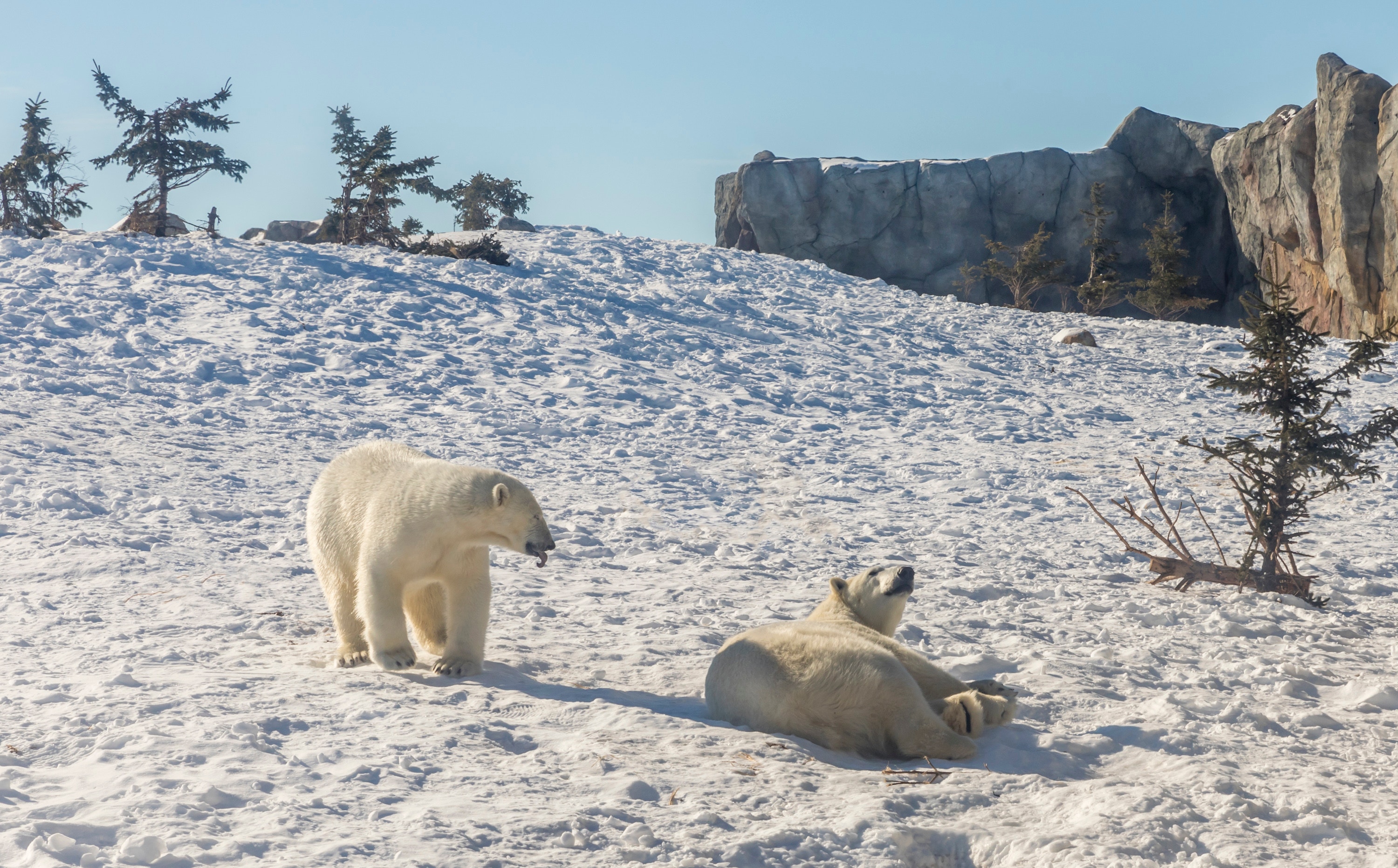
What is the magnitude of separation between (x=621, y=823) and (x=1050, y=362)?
12764mm

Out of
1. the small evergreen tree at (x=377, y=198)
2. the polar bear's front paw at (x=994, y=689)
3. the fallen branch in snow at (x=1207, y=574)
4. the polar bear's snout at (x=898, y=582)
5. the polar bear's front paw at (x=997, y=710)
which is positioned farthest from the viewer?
the small evergreen tree at (x=377, y=198)

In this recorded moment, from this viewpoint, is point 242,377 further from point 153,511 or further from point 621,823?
point 621,823

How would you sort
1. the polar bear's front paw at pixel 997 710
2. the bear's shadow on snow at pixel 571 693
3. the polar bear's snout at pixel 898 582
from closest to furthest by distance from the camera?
the polar bear's front paw at pixel 997 710 → the bear's shadow on snow at pixel 571 693 → the polar bear's snout at pixel 898 582

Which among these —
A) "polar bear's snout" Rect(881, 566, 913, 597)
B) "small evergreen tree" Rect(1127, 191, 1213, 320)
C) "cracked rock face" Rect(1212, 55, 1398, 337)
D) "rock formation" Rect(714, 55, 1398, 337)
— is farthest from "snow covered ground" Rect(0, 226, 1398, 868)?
"rock formation" Rect(714, 55, 1398, 337)

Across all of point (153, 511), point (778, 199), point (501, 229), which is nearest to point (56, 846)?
point (153, 511)

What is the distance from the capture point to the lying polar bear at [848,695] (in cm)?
411

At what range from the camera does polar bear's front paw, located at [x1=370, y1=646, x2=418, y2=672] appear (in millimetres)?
4938

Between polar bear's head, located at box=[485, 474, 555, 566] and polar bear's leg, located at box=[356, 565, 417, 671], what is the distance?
1.78ft

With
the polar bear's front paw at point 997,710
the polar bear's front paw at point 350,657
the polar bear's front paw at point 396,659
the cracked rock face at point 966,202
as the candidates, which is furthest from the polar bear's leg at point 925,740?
the cracked rock face at point 966,202

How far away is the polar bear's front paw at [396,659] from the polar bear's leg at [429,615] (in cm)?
35

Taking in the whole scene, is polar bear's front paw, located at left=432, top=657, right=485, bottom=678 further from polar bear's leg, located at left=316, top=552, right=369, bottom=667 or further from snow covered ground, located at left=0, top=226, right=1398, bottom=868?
polar bear's leg, located at left=316, top=552, right=369, bottom=667

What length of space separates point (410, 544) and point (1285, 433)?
5250mm

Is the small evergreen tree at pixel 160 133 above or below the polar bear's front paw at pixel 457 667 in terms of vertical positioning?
above

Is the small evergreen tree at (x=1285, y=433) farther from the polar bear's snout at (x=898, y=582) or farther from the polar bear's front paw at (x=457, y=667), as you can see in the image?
the polar bear's front paw at (x=457, y=667)
